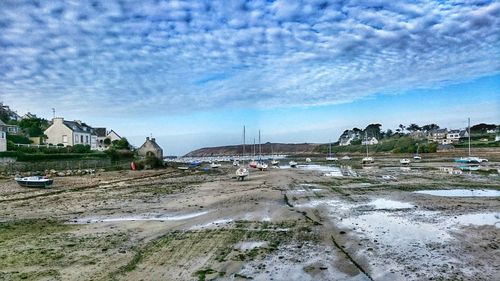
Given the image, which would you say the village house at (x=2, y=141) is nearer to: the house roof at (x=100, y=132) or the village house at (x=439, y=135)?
the house roof at (x=100, y=132)

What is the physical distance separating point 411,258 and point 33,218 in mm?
15652

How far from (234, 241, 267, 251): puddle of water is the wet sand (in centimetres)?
3

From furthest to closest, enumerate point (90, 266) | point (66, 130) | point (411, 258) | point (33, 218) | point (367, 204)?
point (66, 130) → point (367, 204) → point (33, 218) → point (411, 258) → point (90, 266)

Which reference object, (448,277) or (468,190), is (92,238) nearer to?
(448,277)

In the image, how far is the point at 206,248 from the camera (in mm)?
11688

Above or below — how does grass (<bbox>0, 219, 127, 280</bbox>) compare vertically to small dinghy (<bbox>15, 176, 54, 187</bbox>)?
below

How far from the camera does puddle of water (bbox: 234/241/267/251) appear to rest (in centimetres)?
1172

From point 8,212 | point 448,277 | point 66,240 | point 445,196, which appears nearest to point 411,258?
point 448,277

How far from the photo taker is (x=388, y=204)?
2103 centimetres

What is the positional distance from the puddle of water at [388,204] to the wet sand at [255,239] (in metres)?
0.05

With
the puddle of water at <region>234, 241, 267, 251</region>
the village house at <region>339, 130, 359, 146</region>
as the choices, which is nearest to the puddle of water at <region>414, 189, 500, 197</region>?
the puddle of water at <region>234, 241, 267, 251</region>

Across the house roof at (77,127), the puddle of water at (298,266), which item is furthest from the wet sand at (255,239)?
the house roof at (77,127)

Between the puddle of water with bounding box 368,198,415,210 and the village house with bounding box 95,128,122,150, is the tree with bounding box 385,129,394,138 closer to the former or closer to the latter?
the village house with bounding box 95,128,122,150

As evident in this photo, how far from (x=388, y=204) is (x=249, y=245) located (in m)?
11.5
